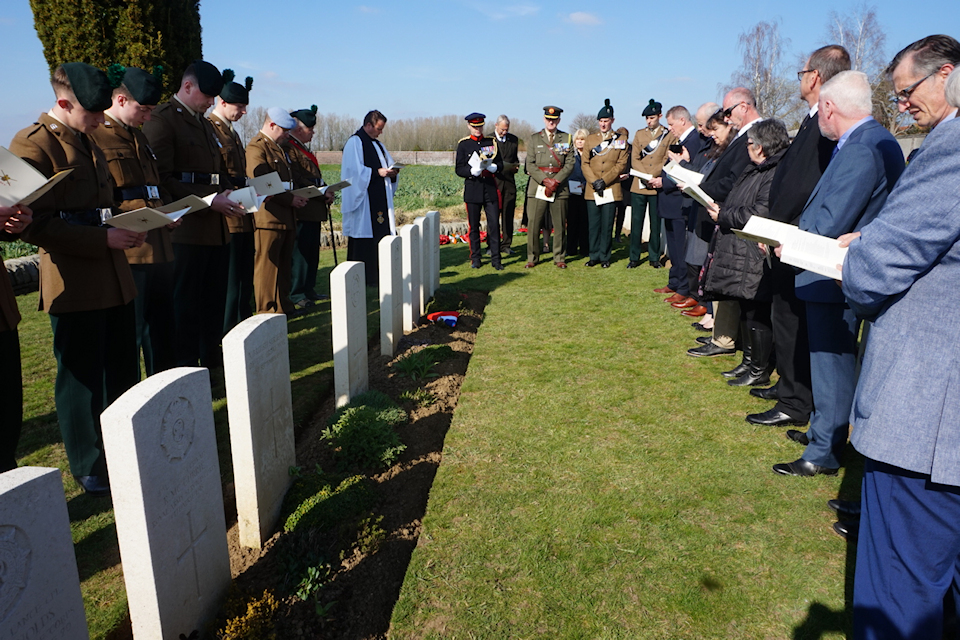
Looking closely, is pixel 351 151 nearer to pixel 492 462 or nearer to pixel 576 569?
pixel 492 462

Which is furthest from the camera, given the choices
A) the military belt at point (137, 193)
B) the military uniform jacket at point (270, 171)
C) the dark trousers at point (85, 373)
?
the military uniform jacket at point (270, 171)

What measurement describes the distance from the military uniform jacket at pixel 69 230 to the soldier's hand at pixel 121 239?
3 centimetres

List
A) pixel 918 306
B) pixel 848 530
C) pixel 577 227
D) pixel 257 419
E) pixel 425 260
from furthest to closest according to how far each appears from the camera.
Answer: pixel 577 227, pixel 425 260, pixel 848 530, pixel 257 419, pixel 918 306

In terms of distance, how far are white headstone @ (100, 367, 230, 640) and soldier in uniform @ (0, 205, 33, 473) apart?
138 cm

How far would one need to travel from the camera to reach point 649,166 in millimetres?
9844

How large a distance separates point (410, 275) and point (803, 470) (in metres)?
4.04

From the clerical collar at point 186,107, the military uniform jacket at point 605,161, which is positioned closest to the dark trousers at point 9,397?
the clerical collar at point 186,107

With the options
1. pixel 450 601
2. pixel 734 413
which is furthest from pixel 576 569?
pixel 734 413

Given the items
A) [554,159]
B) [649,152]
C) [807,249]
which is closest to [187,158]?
[807,249]

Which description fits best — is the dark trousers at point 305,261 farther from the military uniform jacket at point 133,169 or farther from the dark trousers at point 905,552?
the dark trousers at point 905,552

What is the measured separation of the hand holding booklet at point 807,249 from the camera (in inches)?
95.8

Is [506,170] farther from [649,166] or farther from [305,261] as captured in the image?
[305,261]

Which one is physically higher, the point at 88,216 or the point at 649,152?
the point at 649,152

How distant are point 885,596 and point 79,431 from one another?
4022 millimetres
